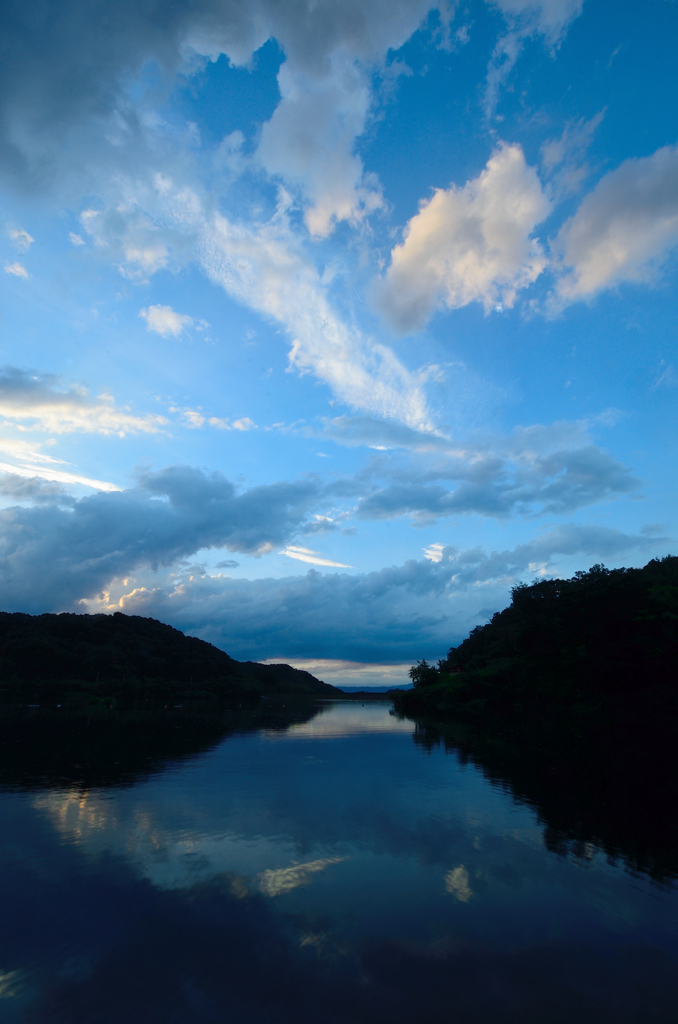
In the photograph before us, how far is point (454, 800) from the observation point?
1867 cm

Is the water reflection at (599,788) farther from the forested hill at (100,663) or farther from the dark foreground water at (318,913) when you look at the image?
the forested hill at (100,663)

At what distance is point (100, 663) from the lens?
388 ft

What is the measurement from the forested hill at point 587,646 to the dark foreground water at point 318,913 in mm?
25701

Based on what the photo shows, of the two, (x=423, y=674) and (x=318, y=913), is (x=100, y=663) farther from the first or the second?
(x=318, y=913)

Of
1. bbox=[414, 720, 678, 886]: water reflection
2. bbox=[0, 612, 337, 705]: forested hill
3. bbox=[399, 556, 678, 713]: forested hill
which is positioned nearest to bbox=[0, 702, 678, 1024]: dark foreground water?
bbox=[414, 720, 678, 886]: water reflection

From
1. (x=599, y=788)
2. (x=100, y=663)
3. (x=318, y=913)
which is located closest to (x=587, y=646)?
(x=599, y=788)

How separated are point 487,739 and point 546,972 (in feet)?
122

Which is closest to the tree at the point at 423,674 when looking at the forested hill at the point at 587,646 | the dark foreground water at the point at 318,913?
the forested hill at the point at 587,646

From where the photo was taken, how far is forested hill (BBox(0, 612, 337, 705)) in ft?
311

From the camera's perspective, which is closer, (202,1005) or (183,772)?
(202,1005)

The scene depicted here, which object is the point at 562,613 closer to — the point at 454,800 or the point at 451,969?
the point at 454,800

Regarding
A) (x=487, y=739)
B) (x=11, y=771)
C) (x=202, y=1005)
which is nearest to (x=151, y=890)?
(x=202, y=1005)

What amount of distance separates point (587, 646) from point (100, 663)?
113 m

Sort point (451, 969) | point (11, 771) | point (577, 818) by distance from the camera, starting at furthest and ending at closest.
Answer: point (11, 771)
point (577, 818)
point (451, 969)
